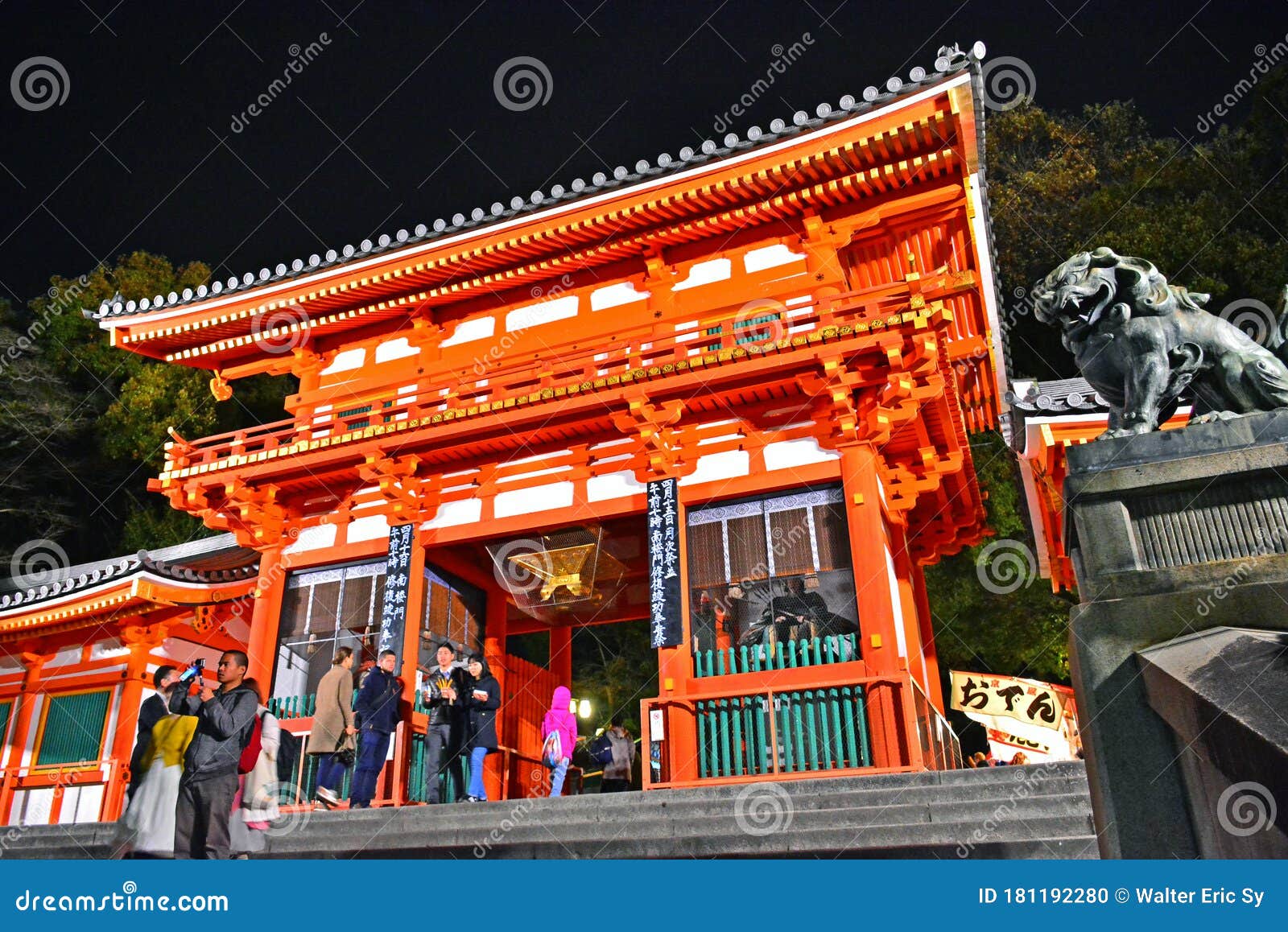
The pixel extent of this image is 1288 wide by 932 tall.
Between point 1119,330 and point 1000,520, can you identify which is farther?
point 1000,520

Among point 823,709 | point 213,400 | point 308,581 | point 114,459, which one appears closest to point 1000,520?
point 823,709

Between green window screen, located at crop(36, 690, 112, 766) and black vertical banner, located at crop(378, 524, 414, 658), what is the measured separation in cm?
721

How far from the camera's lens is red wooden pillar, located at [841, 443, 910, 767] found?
9445mm

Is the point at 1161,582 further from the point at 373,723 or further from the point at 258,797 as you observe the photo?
the point at 373,723

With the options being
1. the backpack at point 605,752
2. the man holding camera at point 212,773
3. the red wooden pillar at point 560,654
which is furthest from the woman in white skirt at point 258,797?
the red wooden pillar at point 560,654

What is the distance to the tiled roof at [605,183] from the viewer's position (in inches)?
432

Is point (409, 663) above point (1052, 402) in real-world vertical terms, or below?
below

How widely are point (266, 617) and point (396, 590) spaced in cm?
221

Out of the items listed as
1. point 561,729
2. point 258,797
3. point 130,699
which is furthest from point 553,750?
point 130,699

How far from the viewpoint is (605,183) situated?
12.7 meters

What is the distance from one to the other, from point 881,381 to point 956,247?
3.66 m

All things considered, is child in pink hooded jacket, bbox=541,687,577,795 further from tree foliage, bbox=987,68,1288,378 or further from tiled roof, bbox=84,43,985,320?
tree foliage, bbox=987,68,1288,378

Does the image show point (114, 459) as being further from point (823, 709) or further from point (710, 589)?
point (823, 709)

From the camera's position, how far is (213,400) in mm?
29000
